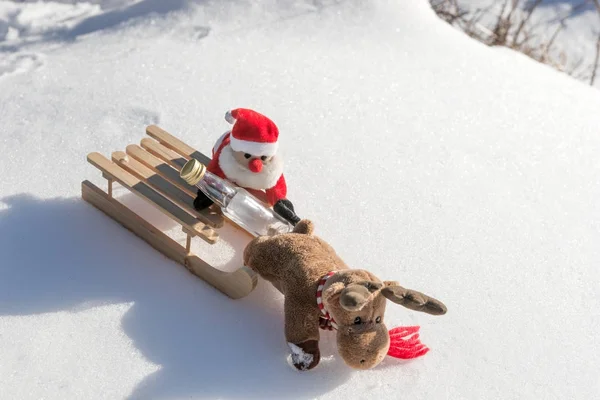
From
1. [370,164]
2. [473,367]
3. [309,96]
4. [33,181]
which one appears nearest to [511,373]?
[473,367]

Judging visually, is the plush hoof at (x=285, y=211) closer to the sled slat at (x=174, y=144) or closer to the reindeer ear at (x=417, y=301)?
the sled slat at (x=174, y=144)

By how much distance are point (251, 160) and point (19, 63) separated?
1424mm

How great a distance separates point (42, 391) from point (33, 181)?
0.85 metres

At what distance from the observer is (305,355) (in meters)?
2.03

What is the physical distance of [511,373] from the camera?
2.16 meters

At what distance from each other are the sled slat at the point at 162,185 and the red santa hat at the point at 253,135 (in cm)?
22

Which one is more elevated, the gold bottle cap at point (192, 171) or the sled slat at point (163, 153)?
the gold bottle cap at point (192, 171)

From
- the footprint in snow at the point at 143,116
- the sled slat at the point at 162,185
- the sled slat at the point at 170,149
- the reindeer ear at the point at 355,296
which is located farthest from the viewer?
the footprint in snow at the point at 143,116

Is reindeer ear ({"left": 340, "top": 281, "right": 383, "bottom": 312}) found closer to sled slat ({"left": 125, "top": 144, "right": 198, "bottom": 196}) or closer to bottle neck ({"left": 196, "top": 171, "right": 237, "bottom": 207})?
bottle neck ({"left": 196, "top": 171, "right": 237, "bottom": 207})

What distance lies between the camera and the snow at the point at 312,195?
6.86 ft

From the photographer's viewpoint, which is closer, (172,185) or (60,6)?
(172,185)

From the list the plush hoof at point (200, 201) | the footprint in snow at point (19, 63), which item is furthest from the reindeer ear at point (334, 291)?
the footprint in snow at point (19, 63)

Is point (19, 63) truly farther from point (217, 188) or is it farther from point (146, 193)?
point (217, 188)

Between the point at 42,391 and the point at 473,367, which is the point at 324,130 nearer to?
the point at 473,367
